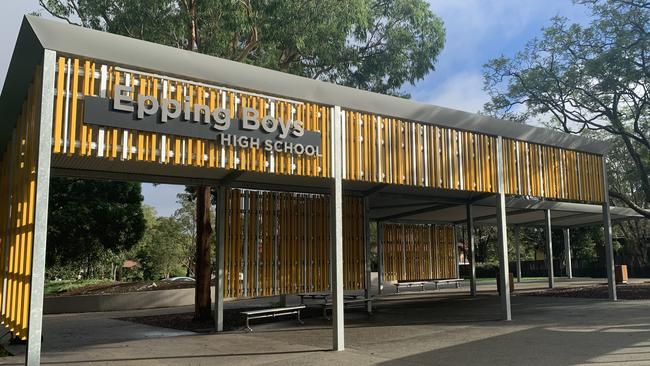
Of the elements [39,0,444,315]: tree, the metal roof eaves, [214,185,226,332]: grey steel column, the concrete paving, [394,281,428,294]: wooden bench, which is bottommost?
the concrete paving

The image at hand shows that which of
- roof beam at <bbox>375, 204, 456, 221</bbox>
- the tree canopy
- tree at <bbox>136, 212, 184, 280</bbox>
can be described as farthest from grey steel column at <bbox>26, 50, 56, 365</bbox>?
tree at <bbox>136, 212, 184, 280</bbox>

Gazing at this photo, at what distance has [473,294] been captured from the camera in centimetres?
2016

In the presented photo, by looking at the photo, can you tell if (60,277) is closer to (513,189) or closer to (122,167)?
(122,167)

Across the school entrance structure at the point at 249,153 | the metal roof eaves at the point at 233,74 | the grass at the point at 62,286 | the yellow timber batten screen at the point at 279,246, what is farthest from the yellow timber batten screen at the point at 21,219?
the grass at the point at 62,286

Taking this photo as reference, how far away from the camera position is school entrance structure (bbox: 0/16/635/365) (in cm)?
758

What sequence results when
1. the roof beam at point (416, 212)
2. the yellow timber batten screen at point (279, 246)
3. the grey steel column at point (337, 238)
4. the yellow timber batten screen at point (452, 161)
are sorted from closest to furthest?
the grey steel column at point (337, 238) → the yellow timber batten screen at point (452, 161) → the yellow timber batten screen at point (279, 246) → the roof beam at point (416, 212)

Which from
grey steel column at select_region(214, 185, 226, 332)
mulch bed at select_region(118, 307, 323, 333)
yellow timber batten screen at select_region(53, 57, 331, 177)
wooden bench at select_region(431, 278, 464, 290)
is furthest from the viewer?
wooden bench at select_region(431, 278, 464, 290)

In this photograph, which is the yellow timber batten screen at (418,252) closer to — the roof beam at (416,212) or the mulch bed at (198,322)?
the roof beam at (416,212)

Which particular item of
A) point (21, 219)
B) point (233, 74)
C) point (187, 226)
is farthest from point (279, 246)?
point (187, 226)

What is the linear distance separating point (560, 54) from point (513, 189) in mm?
10540

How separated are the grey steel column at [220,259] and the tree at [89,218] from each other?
10535 mm

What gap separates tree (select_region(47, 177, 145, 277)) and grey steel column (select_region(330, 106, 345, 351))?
14016 millimetres

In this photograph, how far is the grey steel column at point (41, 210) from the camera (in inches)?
267

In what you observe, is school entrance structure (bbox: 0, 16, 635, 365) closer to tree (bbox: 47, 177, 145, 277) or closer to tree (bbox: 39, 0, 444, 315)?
tree (bbox: 39, 0, 444, 315)
